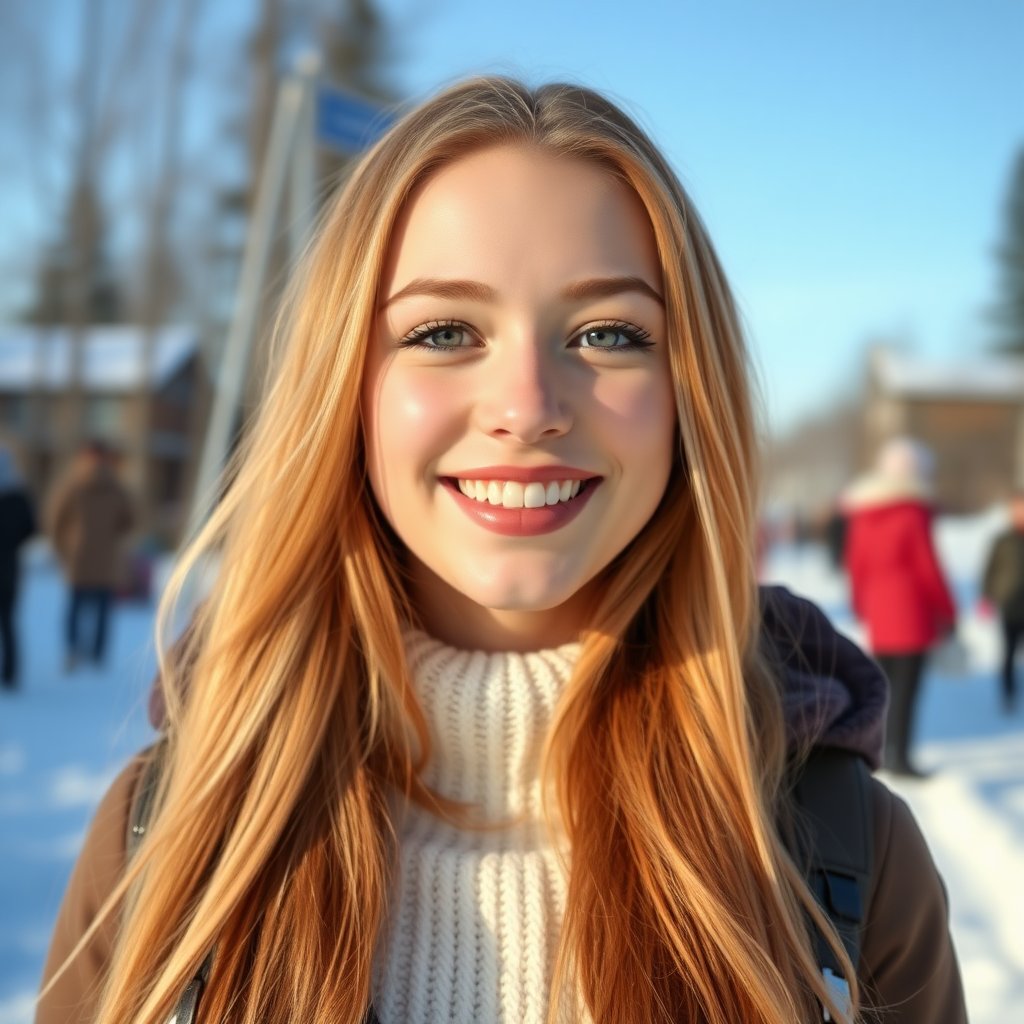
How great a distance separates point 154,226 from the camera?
64.2 ft

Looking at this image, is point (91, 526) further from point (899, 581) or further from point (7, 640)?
A: point (899, 581)

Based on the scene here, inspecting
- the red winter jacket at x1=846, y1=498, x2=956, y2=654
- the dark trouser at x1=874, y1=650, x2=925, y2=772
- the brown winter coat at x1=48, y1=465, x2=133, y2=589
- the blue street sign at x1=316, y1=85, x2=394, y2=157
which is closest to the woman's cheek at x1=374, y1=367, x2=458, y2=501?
the blue street sign at x1=316, y1=85, x2=394, y2=157

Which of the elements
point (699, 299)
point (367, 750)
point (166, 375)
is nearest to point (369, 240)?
point (699, 299)

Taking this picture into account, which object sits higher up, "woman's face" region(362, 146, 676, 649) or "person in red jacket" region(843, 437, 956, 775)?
"woman's face" region(362, 146, 676, 649)

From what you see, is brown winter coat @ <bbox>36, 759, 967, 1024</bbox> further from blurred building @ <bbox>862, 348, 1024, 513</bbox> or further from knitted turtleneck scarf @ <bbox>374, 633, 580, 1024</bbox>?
blurred building @ <bbox>862, 348, 1024, 513</bbox>

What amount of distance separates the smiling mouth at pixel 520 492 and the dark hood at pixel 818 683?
511 mm

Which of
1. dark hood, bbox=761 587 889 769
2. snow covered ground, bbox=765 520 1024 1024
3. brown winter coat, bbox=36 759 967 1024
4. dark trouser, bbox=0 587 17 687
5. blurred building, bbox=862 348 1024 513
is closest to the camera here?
brown winter coat, bbox=36 759 967 1024

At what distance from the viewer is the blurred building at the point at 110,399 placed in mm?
25562

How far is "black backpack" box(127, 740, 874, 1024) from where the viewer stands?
1323mm

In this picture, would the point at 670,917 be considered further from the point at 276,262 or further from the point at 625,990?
the point at 276,262

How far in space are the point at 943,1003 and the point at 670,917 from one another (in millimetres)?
411

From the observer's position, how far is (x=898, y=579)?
6113 millimetres

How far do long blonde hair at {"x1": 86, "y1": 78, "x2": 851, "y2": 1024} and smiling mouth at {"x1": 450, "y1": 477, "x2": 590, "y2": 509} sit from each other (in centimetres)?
21

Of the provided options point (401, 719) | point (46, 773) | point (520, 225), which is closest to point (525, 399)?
point (520, 225)
